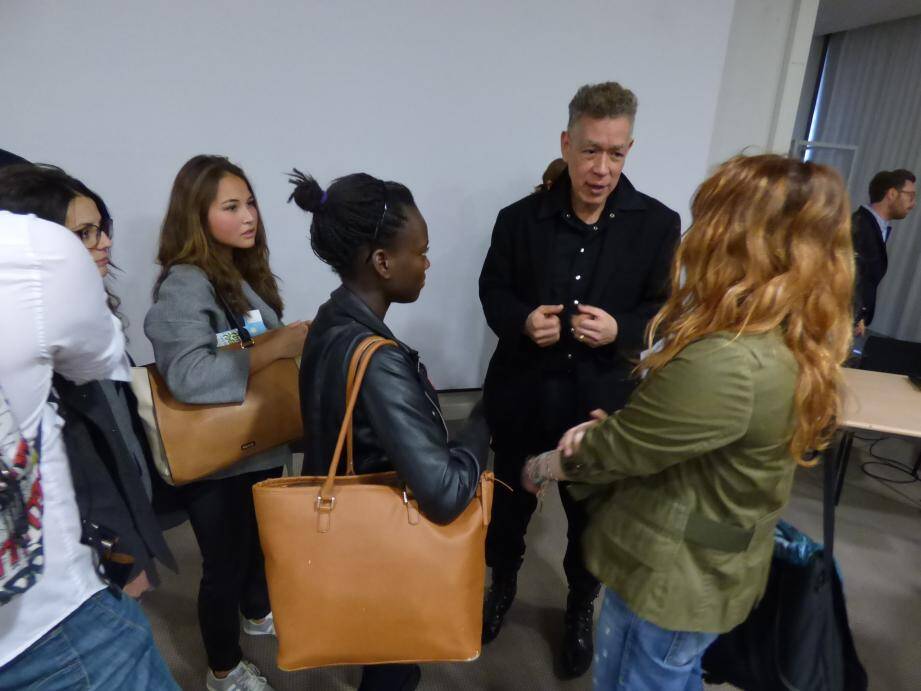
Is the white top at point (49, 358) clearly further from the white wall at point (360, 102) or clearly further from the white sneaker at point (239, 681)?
the white wall at point (360, 102)

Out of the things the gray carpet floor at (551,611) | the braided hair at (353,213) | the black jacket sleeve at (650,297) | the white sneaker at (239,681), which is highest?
the braided hair at (353,213)

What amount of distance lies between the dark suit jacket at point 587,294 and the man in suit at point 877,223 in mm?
2913

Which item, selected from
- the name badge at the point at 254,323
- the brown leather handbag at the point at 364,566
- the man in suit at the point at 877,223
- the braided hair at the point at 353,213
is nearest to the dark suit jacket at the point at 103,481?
the brown leather handbag at the point at 364,566

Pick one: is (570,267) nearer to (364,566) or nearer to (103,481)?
(364,566)

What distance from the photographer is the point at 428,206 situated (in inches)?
91.6

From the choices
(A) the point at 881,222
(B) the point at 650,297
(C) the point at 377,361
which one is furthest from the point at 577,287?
(A) the point at 881,222

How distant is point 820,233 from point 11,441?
110 centimetres

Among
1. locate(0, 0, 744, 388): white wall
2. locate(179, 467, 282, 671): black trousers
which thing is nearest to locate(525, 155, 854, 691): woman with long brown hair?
locate(179, 467, 282, 671): black trousers

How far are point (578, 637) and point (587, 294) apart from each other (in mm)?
1110

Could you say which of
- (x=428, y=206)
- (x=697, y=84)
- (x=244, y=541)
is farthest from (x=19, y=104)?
(x=697, y=84)

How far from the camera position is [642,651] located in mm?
1084

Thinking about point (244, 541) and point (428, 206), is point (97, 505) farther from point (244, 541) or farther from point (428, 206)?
point (428, 206)

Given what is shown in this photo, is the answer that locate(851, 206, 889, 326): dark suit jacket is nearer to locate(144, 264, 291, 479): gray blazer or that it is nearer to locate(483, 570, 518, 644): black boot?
locate(483, 570, 518, 644): black boot

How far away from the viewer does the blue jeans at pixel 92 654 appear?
2.29 ft
